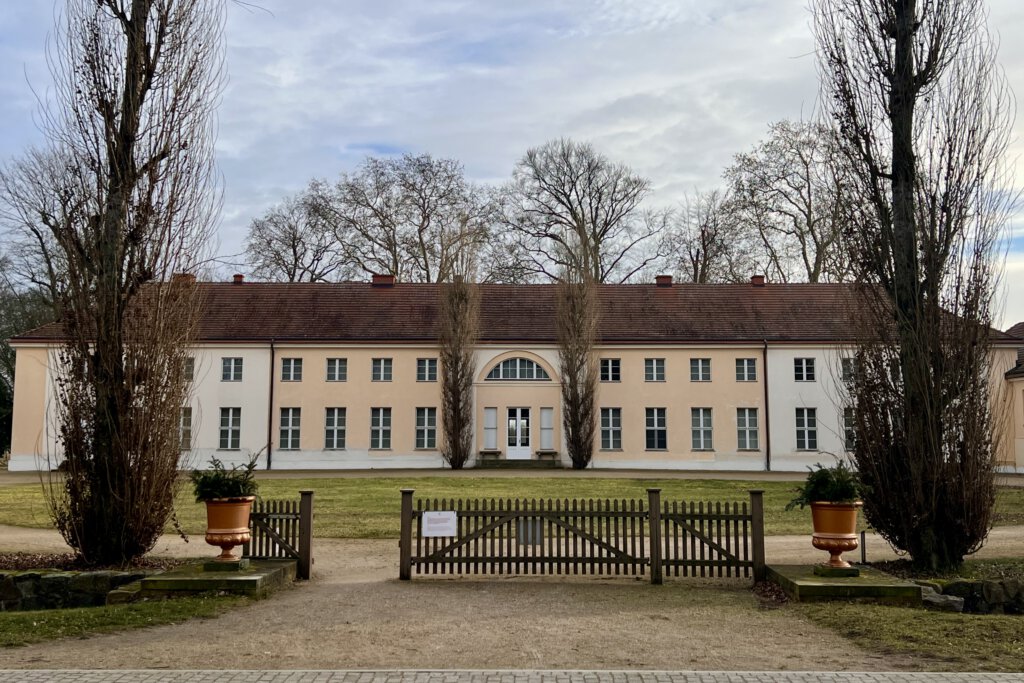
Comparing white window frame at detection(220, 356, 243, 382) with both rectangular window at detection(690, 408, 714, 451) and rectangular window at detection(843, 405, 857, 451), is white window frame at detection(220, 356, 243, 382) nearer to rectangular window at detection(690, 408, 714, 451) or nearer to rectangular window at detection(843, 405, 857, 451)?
rectangular window at detection(690, 408, 714, 451)

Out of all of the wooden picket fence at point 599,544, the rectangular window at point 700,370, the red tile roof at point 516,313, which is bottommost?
the wooden picket fence at point 599,544

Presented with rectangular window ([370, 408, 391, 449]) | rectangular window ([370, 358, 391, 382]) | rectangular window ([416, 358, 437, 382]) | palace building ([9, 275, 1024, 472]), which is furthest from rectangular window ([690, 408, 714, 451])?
rectangular window ([370, 358, 391, 382])

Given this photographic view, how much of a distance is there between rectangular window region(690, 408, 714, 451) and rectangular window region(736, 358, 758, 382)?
1.94 metres

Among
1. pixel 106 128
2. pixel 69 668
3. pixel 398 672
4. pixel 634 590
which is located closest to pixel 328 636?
pixel 398 672

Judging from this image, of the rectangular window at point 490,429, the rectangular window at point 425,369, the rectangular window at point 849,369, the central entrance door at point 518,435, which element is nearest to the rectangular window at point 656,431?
the central entrance door at point 518,435

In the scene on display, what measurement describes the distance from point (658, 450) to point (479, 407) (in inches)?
303

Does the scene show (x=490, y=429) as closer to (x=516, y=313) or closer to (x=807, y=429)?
(x=516, y=313)

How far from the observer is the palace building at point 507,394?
3631cm

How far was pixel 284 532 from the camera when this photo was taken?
1177cm

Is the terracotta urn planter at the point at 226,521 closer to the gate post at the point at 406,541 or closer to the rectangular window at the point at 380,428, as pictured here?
the gate post at the point at 406,541

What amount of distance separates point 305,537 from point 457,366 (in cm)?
2441

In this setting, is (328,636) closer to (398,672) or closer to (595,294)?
(398,672)

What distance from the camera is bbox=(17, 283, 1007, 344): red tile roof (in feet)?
121

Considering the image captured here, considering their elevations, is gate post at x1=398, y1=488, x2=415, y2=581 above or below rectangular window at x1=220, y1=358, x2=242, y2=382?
below
